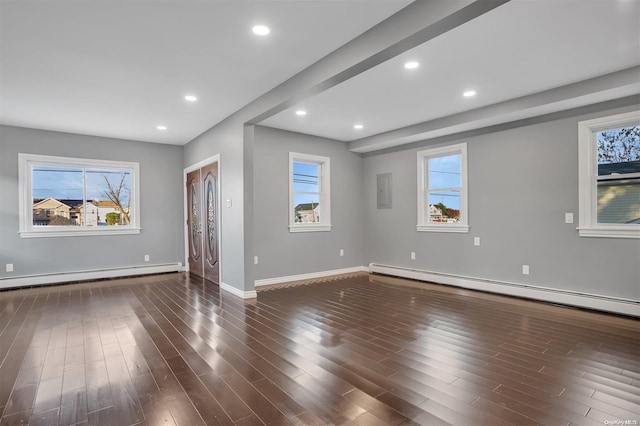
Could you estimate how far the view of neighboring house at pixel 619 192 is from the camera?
3.88m

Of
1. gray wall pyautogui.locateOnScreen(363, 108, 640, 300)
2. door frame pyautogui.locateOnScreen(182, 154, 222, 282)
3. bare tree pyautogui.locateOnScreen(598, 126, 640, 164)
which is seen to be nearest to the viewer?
bare tree pyautogui.locateOnScreen(598, 126, 640, 164)

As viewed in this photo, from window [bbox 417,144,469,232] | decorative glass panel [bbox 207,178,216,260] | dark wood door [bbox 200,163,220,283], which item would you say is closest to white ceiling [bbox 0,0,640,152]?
window [bbox 417,144,469,232]

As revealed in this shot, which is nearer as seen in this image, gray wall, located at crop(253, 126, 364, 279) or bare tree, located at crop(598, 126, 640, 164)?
bare tree, located at crop(598, 126, 640, 164)

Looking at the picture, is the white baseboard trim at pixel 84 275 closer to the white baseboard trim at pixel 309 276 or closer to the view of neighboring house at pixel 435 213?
the white baseboard trim at pixel 309 276

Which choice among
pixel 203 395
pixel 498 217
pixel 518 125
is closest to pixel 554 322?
pixel 498 217

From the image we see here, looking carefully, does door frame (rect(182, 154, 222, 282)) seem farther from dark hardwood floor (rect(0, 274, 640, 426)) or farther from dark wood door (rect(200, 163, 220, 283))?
dark hardwood floor (rect(0, 274, 640, 426))

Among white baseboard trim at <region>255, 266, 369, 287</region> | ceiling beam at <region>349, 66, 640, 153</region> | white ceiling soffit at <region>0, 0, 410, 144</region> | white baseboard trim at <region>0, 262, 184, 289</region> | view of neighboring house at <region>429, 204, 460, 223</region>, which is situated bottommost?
white baseboard trim at <region>255, 266, 369, 287</region>

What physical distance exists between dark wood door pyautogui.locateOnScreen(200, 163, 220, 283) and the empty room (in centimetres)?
6

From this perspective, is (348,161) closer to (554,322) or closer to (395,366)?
(554,322)

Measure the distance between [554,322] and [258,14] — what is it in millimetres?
4258

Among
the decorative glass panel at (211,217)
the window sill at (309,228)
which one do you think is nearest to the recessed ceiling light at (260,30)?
the decorative glass panel at (211,217)

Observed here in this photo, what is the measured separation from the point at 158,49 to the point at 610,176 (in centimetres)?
529

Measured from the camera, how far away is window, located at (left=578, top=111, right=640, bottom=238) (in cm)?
388

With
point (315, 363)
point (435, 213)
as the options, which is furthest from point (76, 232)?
point (435, 213)
